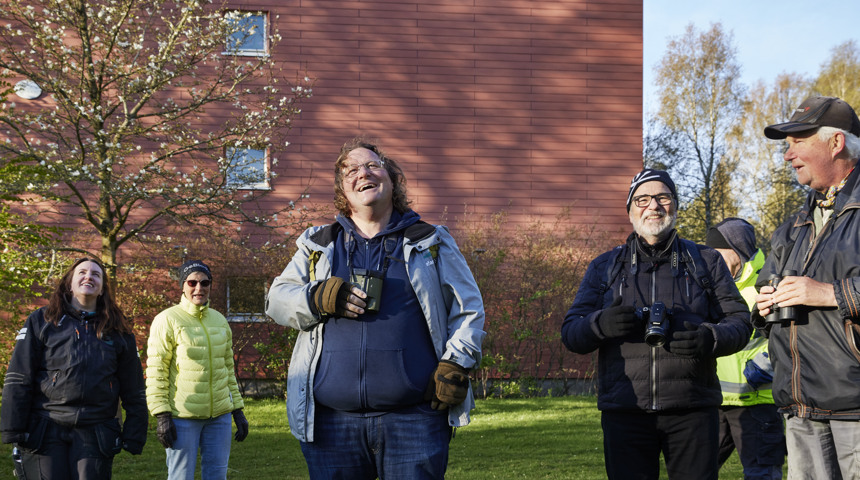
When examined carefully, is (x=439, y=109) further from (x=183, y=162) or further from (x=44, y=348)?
(x=44, y=348)

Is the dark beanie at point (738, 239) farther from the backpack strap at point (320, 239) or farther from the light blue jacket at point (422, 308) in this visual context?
the backpack strap at point (320, 239)

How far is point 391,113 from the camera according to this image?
57.1ft

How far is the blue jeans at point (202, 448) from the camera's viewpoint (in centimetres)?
Answer: 576

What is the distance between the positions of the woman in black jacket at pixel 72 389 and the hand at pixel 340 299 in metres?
2.68

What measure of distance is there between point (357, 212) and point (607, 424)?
5.44ft

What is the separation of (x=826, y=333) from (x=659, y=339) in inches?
28.5

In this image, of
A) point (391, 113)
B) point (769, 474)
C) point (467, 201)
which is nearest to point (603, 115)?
point (467, 201)

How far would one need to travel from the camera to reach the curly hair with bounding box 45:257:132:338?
5359 millimetres

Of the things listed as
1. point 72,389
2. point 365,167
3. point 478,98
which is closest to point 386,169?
point 365,167

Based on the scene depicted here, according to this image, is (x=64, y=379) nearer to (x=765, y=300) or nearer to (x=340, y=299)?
(x=340, y=299)

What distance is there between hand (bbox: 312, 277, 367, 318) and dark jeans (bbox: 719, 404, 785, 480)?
10.5 feet

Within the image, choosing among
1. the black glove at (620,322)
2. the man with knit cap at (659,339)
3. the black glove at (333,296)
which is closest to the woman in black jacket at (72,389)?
the black glove at (333,296)

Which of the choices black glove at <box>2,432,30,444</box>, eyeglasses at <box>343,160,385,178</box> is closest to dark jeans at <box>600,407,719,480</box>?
eyeglasses at <box>343,160,385,178</box>

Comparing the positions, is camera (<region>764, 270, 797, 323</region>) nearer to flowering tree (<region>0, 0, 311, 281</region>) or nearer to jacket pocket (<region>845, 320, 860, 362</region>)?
jacket pocket (<region>845, 320, 860, 362</region>)
